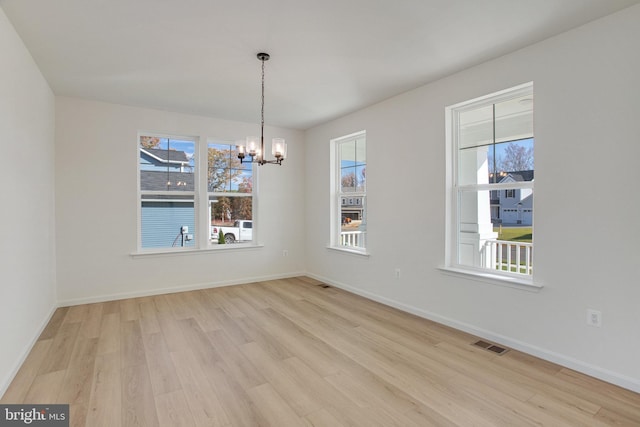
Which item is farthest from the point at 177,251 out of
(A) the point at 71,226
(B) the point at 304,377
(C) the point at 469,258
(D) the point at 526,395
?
(D) the point at 526,395

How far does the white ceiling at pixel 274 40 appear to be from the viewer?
2.33m

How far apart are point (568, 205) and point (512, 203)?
0.53 meters

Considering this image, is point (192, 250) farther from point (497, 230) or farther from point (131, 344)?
point (497, 230)

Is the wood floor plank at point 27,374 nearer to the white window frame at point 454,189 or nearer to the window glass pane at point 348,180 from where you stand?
the white window frame at point 454,189

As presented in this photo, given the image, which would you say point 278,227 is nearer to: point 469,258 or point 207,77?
point 207,77

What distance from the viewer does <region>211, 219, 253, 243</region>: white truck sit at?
17.7 ft

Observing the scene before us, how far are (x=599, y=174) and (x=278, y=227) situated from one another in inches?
175

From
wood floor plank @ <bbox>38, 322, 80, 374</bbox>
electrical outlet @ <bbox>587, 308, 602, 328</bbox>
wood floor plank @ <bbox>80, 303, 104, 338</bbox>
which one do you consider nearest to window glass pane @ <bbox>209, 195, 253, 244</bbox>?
wood floor plank @ <bbox>80, 303, 104, 338</bbox>

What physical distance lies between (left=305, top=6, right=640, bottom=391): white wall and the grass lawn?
0.67ft

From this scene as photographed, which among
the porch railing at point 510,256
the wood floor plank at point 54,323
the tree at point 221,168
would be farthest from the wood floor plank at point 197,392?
the tree at point 221,168

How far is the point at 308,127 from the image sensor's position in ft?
19.2

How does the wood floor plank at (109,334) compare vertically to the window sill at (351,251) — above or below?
below

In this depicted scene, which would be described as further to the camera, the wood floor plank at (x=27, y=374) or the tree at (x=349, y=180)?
the tree at (x=349, y=180)

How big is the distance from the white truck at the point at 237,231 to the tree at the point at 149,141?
58.3 inches
